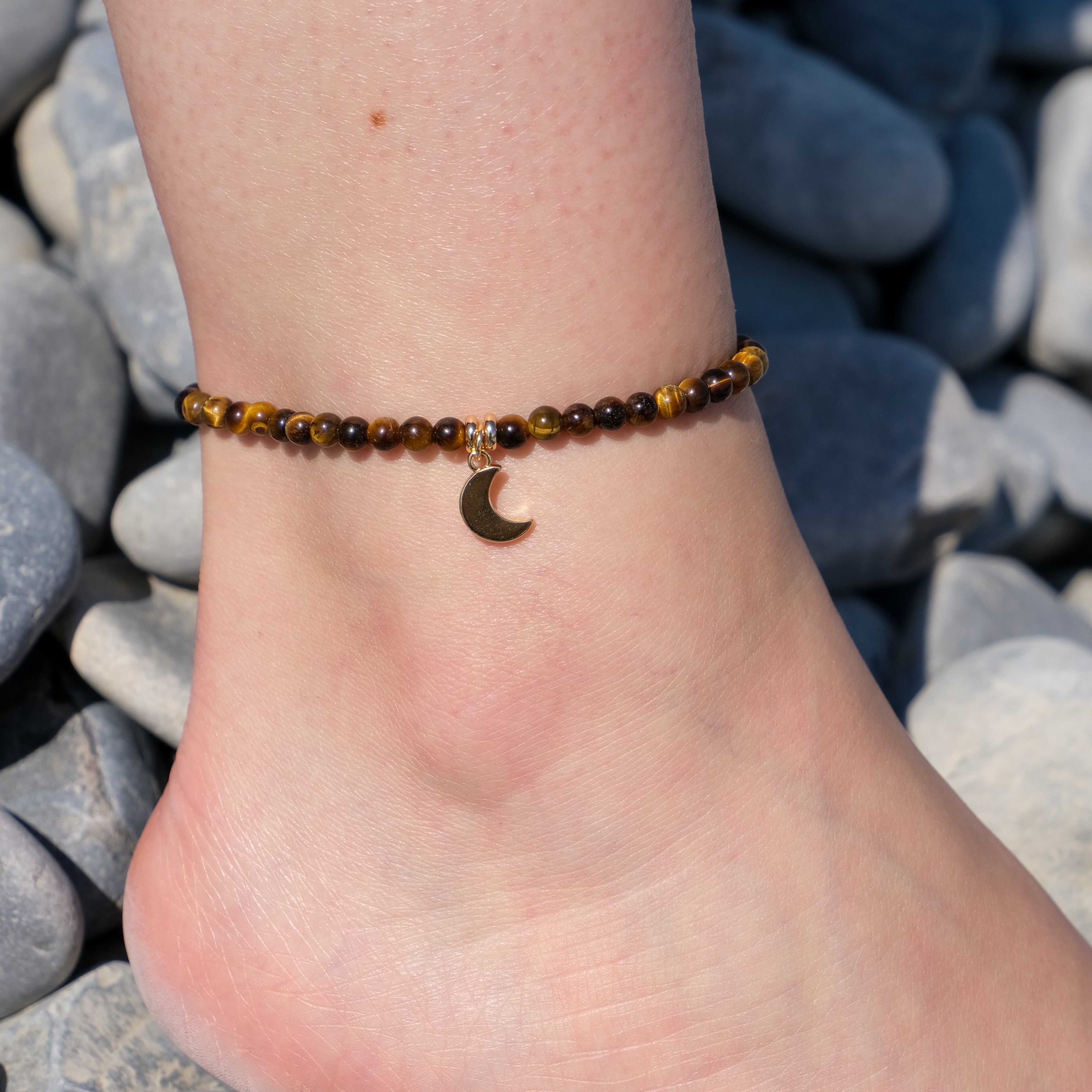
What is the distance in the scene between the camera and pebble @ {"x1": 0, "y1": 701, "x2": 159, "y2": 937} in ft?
4.25

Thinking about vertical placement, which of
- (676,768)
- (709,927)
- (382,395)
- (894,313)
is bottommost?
(894,313)

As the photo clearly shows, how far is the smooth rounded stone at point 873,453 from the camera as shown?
6.34 ft

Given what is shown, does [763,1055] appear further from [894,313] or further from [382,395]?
[894,313]

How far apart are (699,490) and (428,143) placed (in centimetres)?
39

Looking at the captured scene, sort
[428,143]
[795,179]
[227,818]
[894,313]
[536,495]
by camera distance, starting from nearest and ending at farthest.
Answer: [428,143] < [536,495] < [227,818] < [795,179] < [894,313]

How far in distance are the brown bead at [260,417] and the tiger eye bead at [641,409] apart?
1.08ft

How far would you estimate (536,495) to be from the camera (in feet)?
3.18

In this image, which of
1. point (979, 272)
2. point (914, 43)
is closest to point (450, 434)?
point (979, 272)

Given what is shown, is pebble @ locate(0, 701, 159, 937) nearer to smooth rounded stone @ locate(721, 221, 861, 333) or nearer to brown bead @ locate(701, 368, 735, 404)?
brown bead @ locate(701, 368, 735, 404)

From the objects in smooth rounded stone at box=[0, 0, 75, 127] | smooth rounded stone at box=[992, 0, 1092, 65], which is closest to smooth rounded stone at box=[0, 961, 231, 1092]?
smooth rounded stone at box=[0, 0, 75, 127]

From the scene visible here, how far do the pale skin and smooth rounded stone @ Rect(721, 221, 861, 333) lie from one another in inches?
49.9

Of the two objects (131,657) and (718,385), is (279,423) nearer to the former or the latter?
(718,385)

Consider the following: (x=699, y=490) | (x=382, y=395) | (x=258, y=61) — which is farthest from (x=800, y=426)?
(x=258, y=61)

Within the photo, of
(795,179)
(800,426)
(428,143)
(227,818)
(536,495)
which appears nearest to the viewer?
(428,143)
